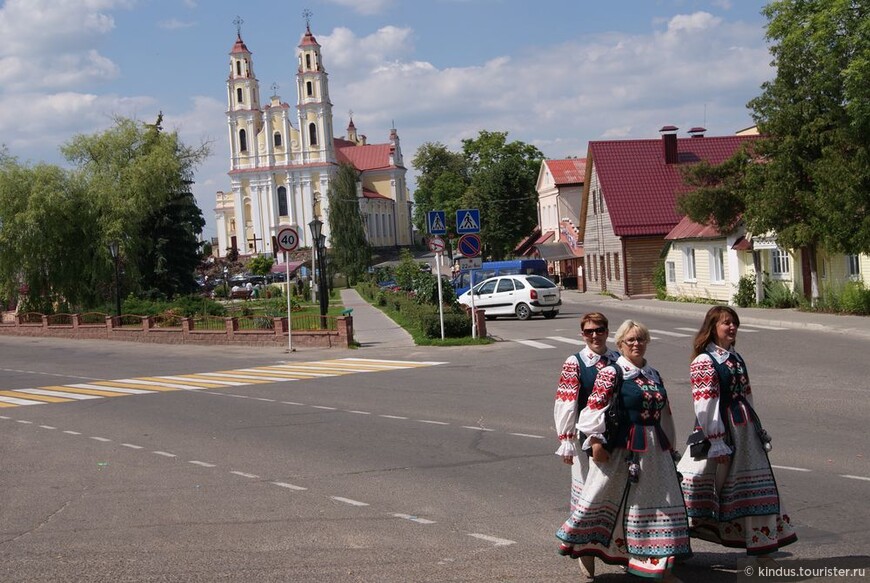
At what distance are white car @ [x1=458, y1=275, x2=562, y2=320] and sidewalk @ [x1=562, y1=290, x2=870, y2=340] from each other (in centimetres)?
504

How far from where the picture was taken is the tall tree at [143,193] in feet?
153

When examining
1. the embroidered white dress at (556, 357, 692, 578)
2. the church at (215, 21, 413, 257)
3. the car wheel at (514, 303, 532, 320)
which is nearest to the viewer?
the embroidered white dress at (556, 357, 692, 578)

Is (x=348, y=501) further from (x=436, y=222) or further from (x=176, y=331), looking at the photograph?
(x=176, y=331)

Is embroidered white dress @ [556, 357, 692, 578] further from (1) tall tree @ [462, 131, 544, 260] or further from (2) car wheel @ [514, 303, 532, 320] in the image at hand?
(1) tall tree @ [462, 131, 544, 260]

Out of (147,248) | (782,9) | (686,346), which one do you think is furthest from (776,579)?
(147,248)

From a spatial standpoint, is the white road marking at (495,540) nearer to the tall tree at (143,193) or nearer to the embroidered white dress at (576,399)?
the embroidered white dress at (576,399)

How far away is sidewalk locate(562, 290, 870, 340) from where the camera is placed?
25.9m

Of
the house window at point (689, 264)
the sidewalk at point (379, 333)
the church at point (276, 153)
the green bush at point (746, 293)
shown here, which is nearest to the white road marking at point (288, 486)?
the sidewalk at point (379, 333)

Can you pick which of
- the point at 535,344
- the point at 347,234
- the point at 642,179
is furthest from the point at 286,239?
the point at 347,234

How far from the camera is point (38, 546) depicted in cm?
800

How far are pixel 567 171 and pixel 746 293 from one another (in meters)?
37.9

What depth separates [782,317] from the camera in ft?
99.8

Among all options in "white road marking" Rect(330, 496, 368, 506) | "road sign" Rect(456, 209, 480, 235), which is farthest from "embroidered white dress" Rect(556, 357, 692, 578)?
"road sign" Rect(456, 209, 480, 235)

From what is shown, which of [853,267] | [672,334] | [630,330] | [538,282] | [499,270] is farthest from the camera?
[499,270]
